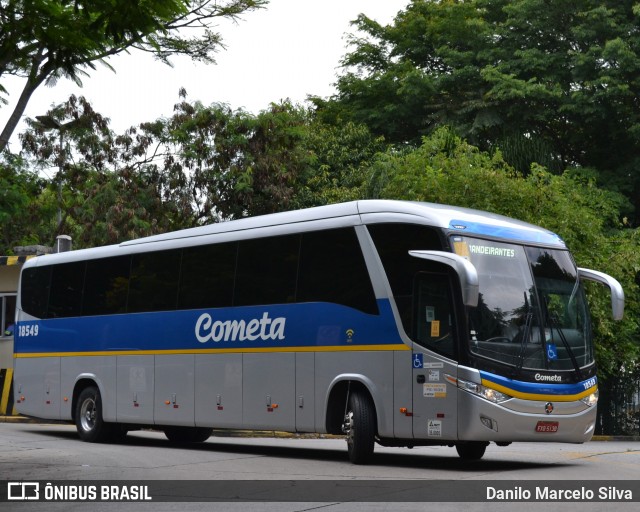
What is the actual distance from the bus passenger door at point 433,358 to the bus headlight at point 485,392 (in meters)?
0.22

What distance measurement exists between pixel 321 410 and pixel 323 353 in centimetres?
83

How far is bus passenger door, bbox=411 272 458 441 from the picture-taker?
1492cm

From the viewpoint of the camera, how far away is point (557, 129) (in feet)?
136

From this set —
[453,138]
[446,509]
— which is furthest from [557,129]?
[446,509]

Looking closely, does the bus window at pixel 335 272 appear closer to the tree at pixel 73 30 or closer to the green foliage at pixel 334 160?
the tree at pixel 73 30

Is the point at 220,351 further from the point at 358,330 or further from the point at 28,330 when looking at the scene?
the point at 28,330

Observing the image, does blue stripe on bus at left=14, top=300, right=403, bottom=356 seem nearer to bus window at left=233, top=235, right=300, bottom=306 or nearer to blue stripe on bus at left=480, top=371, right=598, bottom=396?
bus window at left=233, top=235, right=300, bottom=306

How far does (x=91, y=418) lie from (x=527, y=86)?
21.3 m

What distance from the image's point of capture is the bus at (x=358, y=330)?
49.0ft

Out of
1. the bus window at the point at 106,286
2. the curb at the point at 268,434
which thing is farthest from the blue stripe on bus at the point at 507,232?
the curb at the point at 268,434

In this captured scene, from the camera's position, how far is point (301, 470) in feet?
49.4

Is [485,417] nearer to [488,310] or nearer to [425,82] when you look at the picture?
[488,310]

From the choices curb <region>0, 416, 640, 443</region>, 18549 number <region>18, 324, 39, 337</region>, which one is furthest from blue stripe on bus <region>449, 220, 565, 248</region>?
18549 number <region>18, 324, 39, 337</region>

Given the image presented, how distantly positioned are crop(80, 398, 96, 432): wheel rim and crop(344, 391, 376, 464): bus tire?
7798 millimetres
